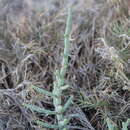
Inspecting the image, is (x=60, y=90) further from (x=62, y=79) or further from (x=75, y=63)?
(x=75, y=63)

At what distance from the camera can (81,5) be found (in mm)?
1749

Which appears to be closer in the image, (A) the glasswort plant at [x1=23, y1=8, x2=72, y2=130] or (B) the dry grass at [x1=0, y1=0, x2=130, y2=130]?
(A) the glasswort plant at [x1=23, y1=8, x2=72, y2=130]

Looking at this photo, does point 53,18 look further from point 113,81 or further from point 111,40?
point 113,81

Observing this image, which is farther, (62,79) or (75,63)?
(75,63)

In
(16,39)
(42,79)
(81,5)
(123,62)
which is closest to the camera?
(123,62)

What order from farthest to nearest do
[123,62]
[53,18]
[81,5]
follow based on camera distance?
[81,5] < [53,18] < [123,62]

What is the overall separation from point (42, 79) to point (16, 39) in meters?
0.28

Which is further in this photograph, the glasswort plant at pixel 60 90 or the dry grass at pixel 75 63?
the dry grass at pixel 75 63

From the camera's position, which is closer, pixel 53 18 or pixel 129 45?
pixel 129 45

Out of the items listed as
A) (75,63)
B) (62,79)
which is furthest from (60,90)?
(75,63)

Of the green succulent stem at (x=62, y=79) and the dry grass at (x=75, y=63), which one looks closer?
the green succulent stem at (x=62, y=79)

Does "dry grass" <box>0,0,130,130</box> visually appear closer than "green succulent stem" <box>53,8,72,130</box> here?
No

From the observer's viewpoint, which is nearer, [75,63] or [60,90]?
[60,90]

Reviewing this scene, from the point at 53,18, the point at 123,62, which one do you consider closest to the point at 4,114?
the point at 123,62
